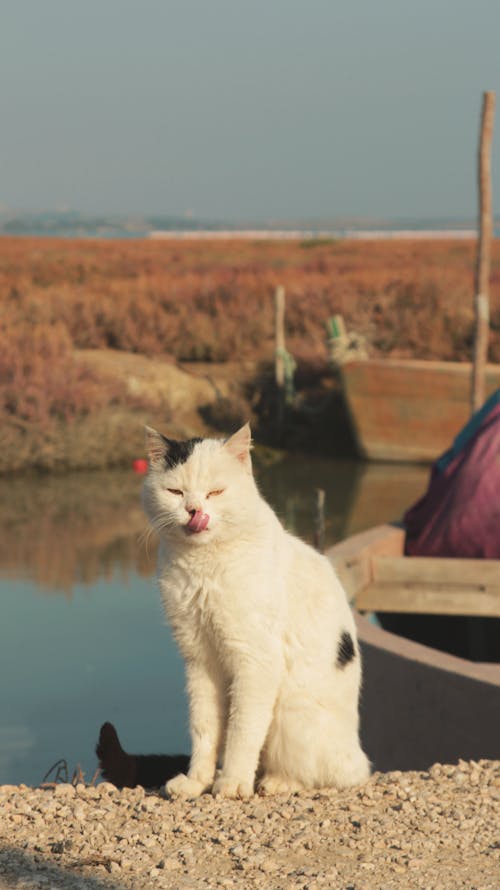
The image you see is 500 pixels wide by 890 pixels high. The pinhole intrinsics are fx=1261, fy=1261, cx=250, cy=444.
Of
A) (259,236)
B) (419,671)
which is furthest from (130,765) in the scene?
(259,236)

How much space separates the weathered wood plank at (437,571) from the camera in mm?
7160

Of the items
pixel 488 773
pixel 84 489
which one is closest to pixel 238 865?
pixel 488 773

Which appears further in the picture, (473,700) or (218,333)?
(218,333)

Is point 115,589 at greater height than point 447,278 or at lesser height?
lesser

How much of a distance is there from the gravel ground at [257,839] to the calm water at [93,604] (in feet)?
9.32

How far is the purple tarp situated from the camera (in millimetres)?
7574

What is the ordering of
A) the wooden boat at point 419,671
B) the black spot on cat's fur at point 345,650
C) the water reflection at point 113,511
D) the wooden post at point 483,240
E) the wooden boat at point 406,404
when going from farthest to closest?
1. the wooden boat at point 406,404
2. the wooden post at point 483,240
3. the water reflection at point 113,511
4. the wooden boat at point 419,671
5. the black spot on cat's fur at point 345,650

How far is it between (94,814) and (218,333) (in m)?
→ 18.2

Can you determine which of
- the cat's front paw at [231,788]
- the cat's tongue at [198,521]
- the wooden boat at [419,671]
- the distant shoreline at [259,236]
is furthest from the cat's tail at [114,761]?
the distant shoreline at [259,236]

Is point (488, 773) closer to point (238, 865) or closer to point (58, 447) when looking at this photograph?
point (238, 865)

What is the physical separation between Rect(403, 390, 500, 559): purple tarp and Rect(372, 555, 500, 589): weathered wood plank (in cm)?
25

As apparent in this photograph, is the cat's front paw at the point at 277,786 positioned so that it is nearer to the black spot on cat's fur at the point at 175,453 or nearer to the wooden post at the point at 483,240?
the black spot on cat's fur at the point at 175,453

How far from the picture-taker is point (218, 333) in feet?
71.1

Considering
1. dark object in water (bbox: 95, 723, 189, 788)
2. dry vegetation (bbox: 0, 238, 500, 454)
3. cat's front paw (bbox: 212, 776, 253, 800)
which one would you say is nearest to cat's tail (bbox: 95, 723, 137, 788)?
dark object in water (bbox: 95, 723, 189, 788)
